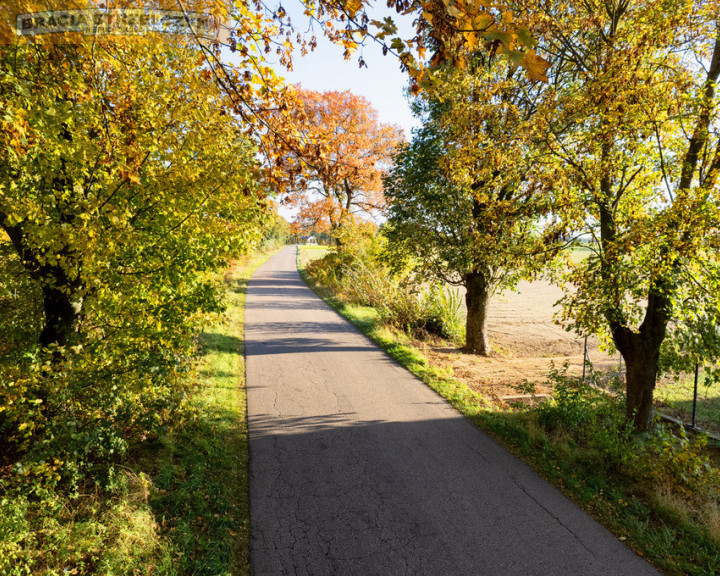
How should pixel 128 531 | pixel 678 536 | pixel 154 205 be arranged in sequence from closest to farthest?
pixel 128 531
pixel 678 536
pixel 154 205

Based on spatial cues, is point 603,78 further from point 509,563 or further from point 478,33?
point 509,563

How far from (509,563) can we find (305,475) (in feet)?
8.53

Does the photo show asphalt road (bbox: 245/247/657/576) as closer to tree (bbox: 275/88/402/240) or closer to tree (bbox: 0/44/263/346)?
tree (bbox: 0/44/263/346)

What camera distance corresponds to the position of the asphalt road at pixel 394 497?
3.81m

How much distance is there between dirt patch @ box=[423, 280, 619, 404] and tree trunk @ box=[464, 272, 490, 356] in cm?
45

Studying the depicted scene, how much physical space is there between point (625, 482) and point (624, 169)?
4.73 meters

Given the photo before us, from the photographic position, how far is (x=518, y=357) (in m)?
12.2

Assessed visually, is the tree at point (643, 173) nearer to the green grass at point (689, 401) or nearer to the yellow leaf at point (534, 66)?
the green grass at point (689, 401)

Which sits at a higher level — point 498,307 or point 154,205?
point 154,205

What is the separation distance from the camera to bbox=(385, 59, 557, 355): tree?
6.99m

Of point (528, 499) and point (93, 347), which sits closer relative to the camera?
point (93, 347)

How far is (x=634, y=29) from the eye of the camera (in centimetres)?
593

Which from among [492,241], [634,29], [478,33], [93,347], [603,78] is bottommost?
[93,347]

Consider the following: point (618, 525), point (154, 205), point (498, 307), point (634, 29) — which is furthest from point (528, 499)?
point (498, 307)
